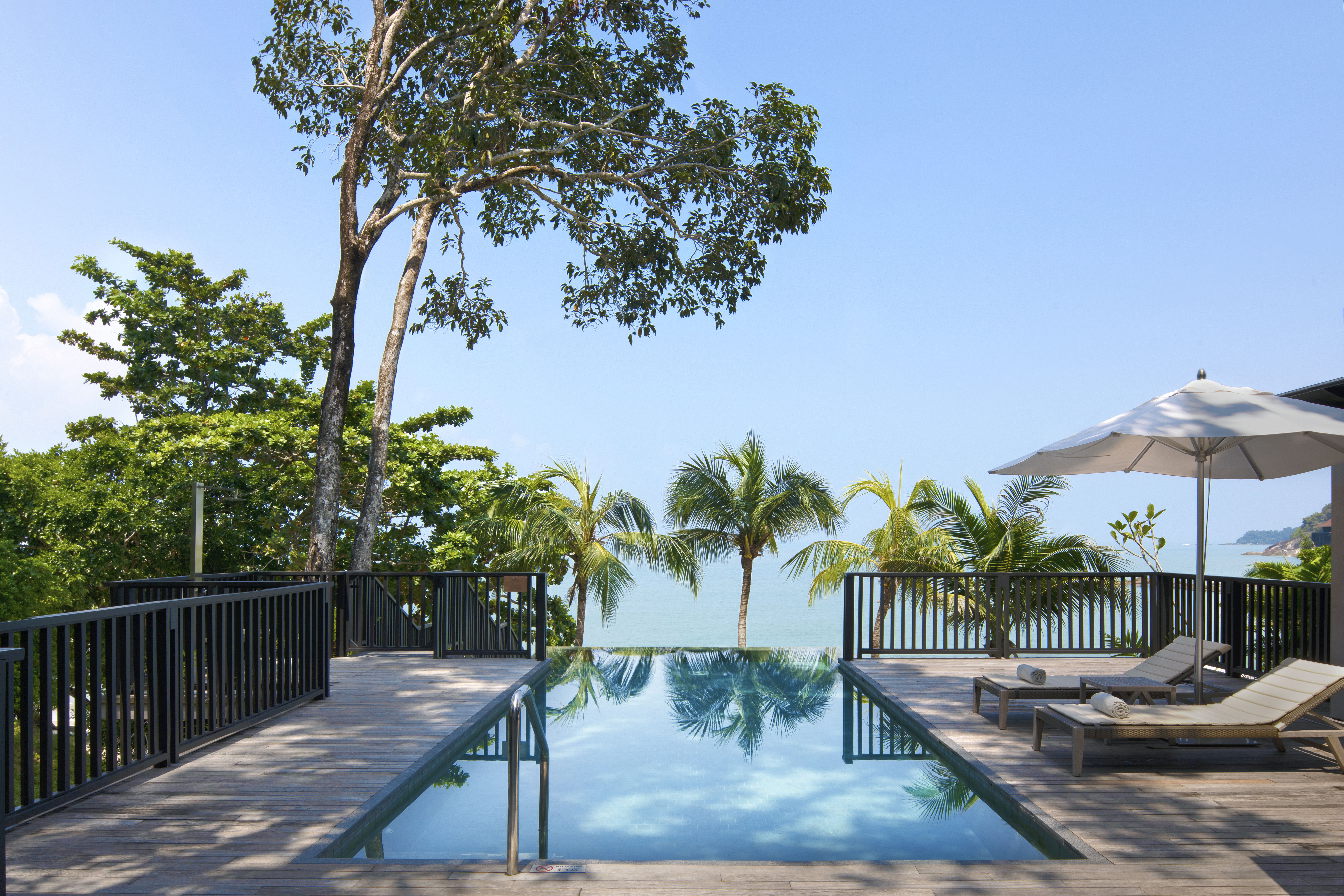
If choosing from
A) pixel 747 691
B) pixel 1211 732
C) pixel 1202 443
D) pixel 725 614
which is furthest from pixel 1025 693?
pixel 725 614

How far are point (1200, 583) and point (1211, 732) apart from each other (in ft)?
4.90

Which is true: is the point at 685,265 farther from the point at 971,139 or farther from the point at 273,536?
the point at 971,139

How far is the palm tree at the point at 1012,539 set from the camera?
1155cm

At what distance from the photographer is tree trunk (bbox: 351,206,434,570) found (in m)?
13.1

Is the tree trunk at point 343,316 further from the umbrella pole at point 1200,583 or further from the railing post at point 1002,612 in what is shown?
the umbrella pole at point 1200,583

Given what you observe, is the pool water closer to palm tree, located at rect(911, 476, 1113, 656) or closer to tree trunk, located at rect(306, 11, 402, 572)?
palm tree, located at rect(911, 476, 1113, 656)

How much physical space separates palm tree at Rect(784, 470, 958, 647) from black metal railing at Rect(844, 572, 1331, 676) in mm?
1827

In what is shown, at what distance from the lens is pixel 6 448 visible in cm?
1648

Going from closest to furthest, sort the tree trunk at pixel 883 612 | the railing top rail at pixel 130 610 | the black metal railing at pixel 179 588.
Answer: the railing top rail at pixel 130 610
the black metal railing at pixel 179 588
the tree trunk at pixel 883 612

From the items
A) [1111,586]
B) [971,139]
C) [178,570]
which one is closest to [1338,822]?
[1111,586]

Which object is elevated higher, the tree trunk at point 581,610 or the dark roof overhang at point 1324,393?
the dark roof overhang at point 1324,393

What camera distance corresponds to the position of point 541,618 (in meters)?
9.46

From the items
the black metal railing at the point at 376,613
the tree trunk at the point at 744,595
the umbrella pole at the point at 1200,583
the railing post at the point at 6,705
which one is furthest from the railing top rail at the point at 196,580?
the tree trunk at the point at 744,595

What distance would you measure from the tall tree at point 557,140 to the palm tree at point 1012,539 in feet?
15.7
